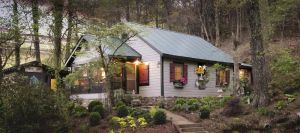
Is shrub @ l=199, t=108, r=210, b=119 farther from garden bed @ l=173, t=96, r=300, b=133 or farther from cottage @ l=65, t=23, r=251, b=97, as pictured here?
cottage @ l=65, t=23, r=251, b=97

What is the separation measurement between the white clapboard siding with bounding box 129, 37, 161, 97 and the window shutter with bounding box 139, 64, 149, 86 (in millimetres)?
227

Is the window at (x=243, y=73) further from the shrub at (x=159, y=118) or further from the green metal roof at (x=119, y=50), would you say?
the shrub at (x=159, y=118)

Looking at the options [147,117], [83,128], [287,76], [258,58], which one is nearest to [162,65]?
[147,117]

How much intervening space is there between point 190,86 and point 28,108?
13278mm

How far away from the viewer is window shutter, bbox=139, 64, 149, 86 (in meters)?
26.1

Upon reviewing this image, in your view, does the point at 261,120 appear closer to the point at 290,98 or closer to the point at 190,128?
the point at 290,98

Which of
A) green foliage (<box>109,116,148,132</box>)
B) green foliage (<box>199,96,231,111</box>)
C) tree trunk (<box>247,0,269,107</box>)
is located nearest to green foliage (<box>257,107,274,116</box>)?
tree trunk (<box>247,0,269,107</box>)

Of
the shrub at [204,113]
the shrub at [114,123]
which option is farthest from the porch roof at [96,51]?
the shrub at [204,113]

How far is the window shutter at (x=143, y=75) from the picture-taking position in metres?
26.1

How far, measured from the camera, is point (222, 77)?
30844 millimetres

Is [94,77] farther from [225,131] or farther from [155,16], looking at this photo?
[155,16]

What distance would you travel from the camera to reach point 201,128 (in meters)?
18.1

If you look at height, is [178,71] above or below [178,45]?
below

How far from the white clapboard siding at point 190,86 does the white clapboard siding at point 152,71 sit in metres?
0.47
